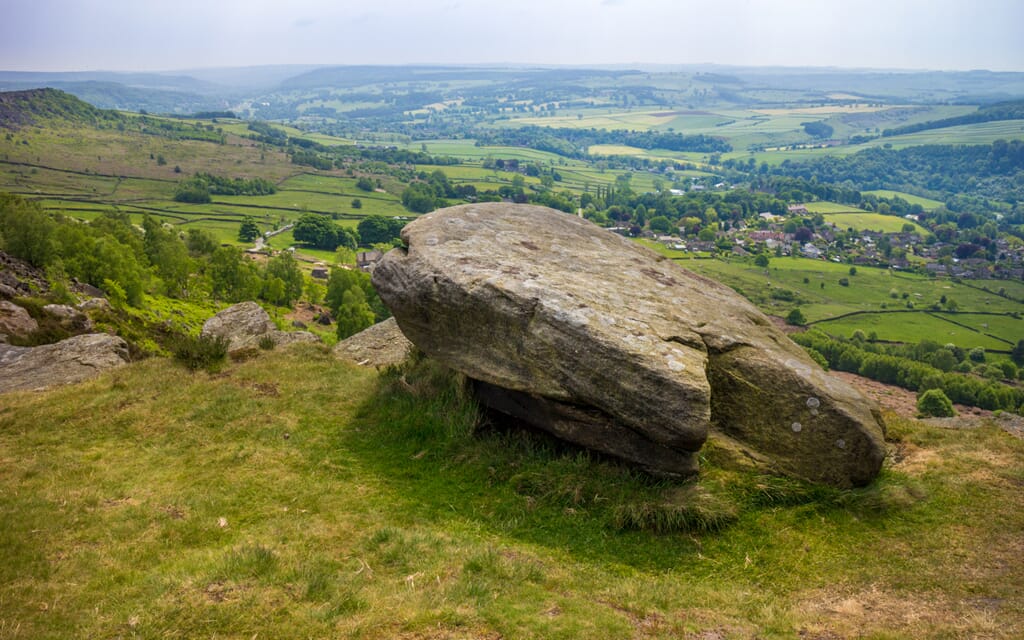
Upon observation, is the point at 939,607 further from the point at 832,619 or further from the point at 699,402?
the point at 699,402

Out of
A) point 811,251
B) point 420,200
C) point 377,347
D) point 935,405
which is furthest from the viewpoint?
point 420,200

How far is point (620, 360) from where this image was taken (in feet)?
41.0

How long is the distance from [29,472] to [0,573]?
195 inches

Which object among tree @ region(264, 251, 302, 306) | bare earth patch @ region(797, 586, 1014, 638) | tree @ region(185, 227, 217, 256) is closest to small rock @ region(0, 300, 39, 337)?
bare earth patch @ region(797, 586, 1014, 638)

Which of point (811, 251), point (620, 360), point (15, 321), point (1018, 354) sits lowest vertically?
point (1018, 354)

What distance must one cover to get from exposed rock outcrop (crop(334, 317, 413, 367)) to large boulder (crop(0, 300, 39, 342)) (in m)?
12.7

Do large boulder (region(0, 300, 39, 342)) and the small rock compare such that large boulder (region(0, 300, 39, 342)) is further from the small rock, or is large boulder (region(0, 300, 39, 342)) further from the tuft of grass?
the tuft of grass

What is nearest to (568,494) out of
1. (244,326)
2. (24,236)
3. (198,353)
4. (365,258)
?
(198,353)

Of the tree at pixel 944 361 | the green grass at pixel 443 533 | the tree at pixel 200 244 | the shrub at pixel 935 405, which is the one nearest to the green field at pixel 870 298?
the tree at pixel 944 361

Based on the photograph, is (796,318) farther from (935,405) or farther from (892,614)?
(892,614)

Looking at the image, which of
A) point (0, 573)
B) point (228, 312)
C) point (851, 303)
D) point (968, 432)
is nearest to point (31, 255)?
point (228, 312)

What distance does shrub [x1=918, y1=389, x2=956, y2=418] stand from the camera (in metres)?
59.2

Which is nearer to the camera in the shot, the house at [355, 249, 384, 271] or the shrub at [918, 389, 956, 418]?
the shrub at [918, 389, 956, 418]

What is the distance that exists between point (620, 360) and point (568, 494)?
123 inches
